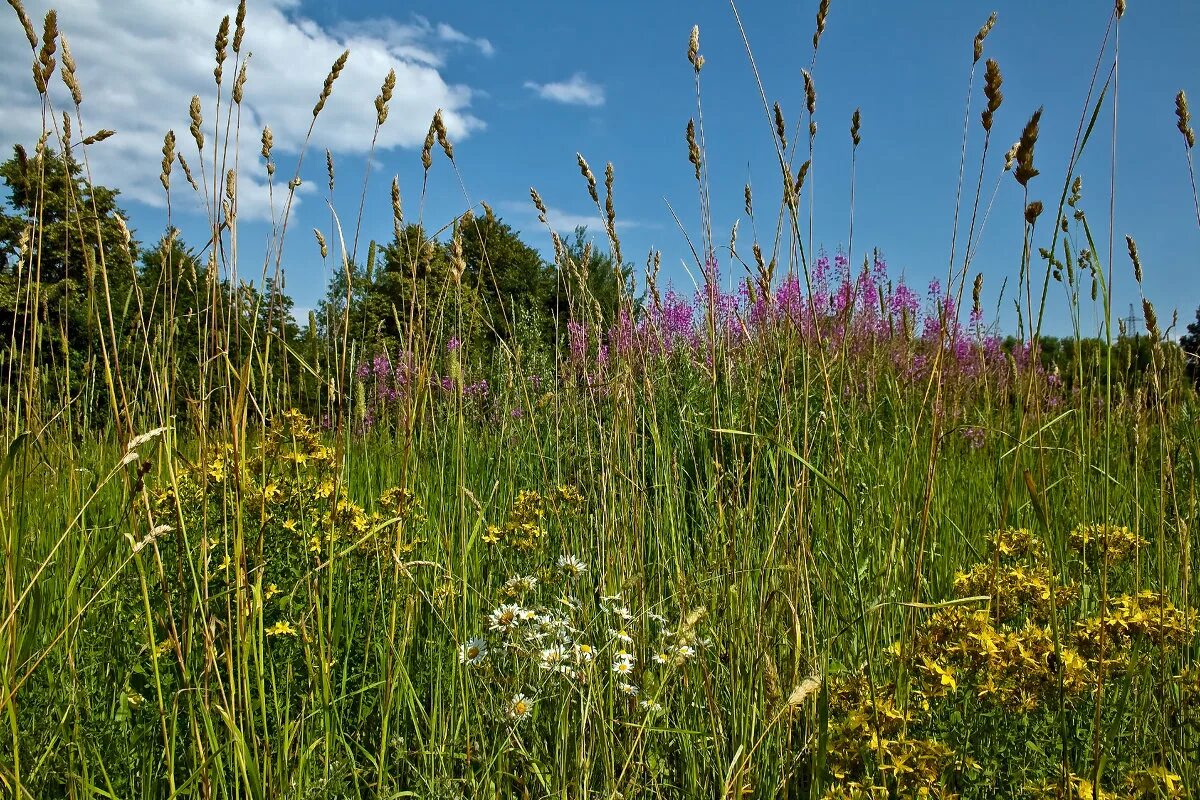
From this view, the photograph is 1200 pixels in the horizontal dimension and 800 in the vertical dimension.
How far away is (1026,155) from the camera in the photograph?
113 cm

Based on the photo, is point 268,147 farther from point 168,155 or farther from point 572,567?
point 572,567

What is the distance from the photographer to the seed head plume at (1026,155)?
111cm

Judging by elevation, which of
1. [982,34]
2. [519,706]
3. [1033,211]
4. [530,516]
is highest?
[982,34]

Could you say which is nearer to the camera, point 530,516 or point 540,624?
point 540,624

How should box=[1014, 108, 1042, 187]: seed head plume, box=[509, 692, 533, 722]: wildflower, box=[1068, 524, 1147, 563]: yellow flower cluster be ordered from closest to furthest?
box=[1014, 108, 1042, 187]: seed head plume < box=[509, 692, 533, 722]: wildflower < box=[1068, 524, 1147, 563]: yellow flower cluster

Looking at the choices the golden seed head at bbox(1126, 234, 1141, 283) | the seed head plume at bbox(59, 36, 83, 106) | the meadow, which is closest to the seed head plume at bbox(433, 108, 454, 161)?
the meadow

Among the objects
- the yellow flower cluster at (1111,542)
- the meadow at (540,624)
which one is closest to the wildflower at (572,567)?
the meadow at (540,624)

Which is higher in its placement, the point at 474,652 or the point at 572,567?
the point at 572,567

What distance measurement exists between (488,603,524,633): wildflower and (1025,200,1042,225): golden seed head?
1.13 metres

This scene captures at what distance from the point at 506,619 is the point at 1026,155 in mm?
1215

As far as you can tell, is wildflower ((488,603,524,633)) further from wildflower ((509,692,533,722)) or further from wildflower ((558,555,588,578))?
wildflower ((558,555,588,578))

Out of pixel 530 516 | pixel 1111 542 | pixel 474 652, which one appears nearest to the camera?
pixel 474 652

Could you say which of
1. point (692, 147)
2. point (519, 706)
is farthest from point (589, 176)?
point (519, 706)

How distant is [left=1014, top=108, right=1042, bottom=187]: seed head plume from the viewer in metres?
1.11
